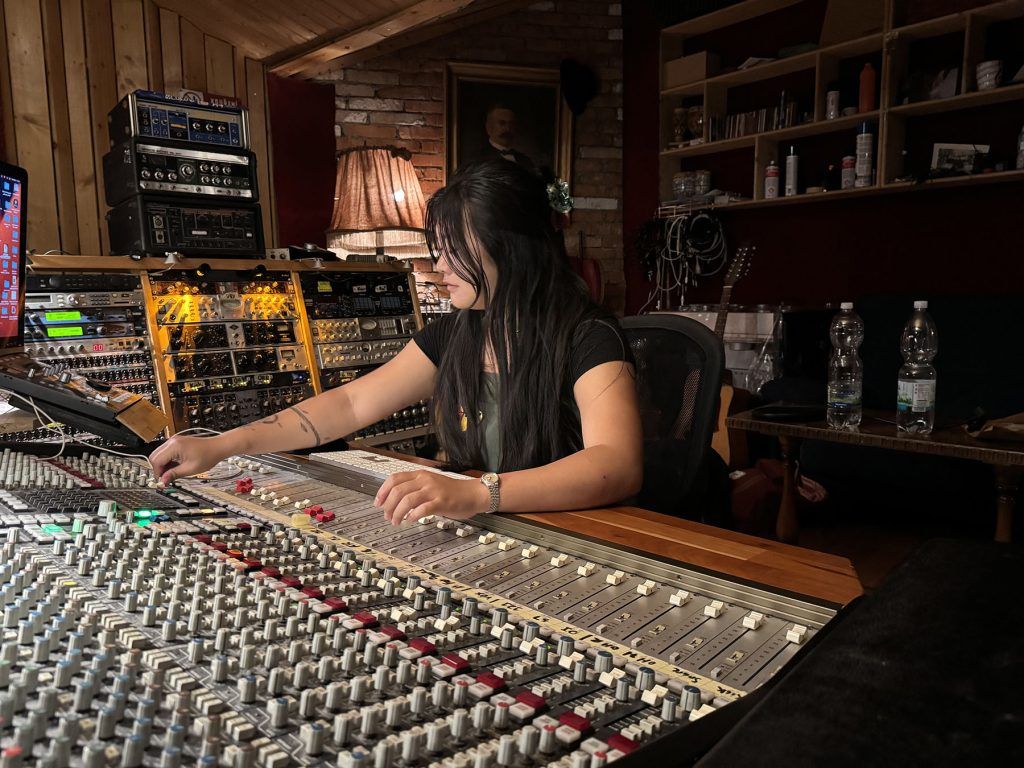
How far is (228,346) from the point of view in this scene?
297cm

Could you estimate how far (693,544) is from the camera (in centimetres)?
105

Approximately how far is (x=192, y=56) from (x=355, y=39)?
85cm

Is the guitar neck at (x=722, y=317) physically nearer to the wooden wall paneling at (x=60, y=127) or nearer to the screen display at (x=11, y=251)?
the wooden wall paneling at (x=60, y=127)

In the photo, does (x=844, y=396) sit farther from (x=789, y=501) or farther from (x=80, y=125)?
(x=80, y=125)

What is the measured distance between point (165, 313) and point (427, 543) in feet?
7.16

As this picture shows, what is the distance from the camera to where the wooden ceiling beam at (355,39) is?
Result: 12.0 feet

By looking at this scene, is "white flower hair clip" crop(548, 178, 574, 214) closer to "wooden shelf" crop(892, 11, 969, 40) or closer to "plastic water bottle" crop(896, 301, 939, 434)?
"plastic water bottle" crop(896, 301, 939, 434)

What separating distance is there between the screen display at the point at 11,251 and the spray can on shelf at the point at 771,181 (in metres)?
4.37

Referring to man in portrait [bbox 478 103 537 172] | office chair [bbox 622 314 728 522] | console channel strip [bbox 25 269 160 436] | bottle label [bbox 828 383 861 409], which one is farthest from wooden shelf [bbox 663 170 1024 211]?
console channel strip [bbox 25 269 160 436]

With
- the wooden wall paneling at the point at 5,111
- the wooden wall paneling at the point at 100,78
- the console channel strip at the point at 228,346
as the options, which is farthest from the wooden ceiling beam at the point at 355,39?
the console channel strip at the point at 228,346

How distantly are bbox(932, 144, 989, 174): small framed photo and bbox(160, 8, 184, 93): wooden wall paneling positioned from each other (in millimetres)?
4127

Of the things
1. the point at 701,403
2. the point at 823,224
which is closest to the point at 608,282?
the point at 823,224

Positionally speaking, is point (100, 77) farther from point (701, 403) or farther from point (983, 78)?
point (983, 78)

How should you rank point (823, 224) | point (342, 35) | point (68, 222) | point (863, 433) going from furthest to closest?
point (823, 224), point (342, 35), point (68, 222), point (863, 433)
